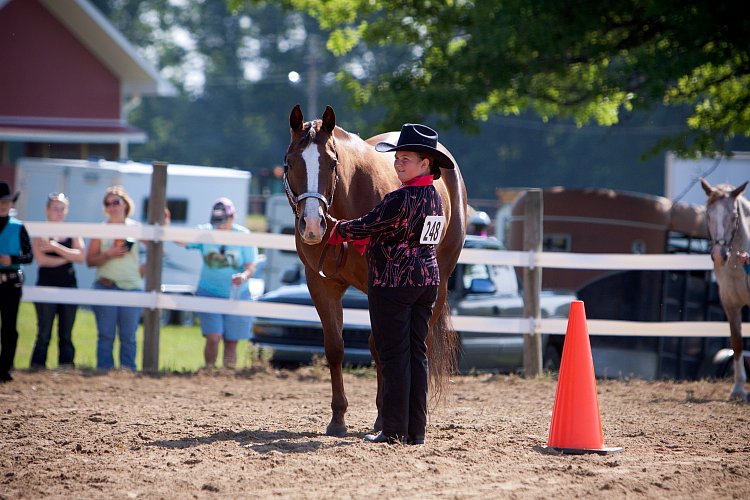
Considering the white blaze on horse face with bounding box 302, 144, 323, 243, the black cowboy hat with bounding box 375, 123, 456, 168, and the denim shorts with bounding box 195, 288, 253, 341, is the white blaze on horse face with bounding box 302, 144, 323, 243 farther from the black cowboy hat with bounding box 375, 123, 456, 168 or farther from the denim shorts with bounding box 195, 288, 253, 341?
the denim shorts with bounding box 195, 288, 253, 341

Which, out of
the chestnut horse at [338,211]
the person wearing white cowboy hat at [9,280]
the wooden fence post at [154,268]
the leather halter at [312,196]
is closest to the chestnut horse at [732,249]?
the chestnut horse at [338,211]

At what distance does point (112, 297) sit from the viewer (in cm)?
1034

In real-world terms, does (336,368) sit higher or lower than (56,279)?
lower

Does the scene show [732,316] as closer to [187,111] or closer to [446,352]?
[446,352]

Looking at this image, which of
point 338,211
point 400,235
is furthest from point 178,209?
point 400,235

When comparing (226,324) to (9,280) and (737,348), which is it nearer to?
(9,280)

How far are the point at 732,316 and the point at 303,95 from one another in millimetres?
52031

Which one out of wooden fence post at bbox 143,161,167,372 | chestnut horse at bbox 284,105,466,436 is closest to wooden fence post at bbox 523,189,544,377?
chestnut horse at bbox 284,105,466,436

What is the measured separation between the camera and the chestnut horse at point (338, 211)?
5.86 metres

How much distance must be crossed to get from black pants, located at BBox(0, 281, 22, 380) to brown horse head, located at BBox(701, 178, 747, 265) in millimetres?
6663

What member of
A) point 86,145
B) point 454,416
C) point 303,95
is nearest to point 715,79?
point 454,416

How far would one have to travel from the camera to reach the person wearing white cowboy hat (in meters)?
9.26

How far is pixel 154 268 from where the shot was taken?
10.6 metres

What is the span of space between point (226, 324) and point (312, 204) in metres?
5.60
